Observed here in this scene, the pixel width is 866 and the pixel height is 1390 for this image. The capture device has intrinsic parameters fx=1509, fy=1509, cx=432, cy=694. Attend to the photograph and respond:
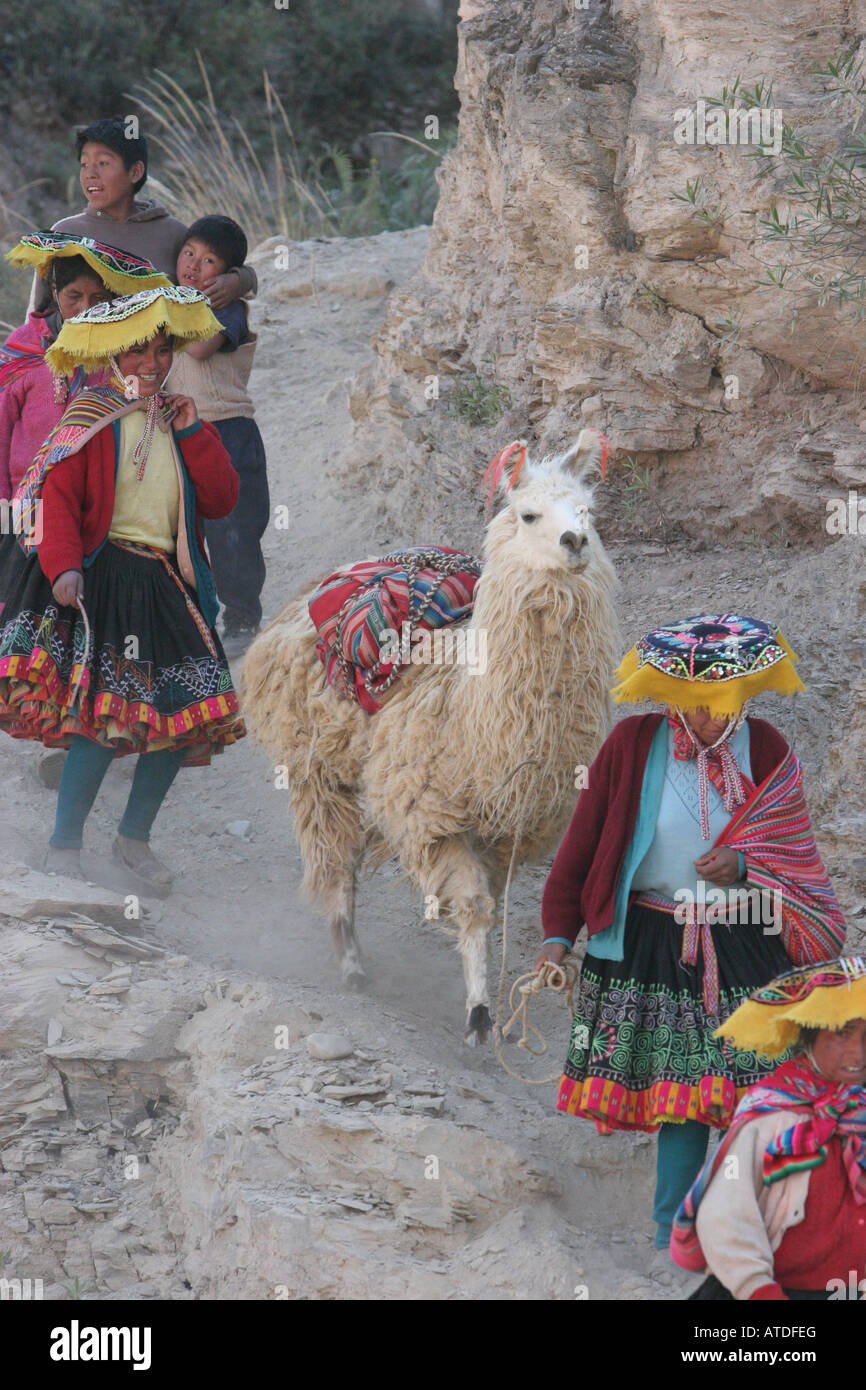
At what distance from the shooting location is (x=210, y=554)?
6977mm

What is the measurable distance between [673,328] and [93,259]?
2.41 m

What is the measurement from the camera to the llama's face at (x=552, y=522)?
4223 mm

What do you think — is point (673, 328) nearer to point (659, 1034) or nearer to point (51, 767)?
point (51, 767)

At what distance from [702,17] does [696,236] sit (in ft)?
2.74

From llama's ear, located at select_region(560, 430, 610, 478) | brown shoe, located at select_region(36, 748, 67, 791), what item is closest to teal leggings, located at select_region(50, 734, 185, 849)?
brown shoe, located at select_region(36, 748, 67, 791)

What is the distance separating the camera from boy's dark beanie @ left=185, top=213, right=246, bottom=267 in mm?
6227

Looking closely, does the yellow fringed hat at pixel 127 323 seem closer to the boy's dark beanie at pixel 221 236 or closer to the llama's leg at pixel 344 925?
the boy's dark beanie at pixel 221 236

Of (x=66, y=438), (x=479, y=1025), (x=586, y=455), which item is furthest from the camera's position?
(x=66, y=438)

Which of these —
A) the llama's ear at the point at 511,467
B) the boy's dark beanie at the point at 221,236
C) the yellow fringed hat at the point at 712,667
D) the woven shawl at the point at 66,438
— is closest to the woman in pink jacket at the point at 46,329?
the woven shawl at the point at 66,438

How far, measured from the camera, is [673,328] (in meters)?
6.12

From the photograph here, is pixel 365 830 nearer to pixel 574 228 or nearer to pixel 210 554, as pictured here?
pixel 210 554

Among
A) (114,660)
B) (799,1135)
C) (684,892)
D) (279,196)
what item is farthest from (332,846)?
(279,196)

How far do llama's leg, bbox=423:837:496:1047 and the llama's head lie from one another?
94cm

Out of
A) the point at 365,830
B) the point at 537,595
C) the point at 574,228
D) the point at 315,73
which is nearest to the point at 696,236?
the point at 574,228
